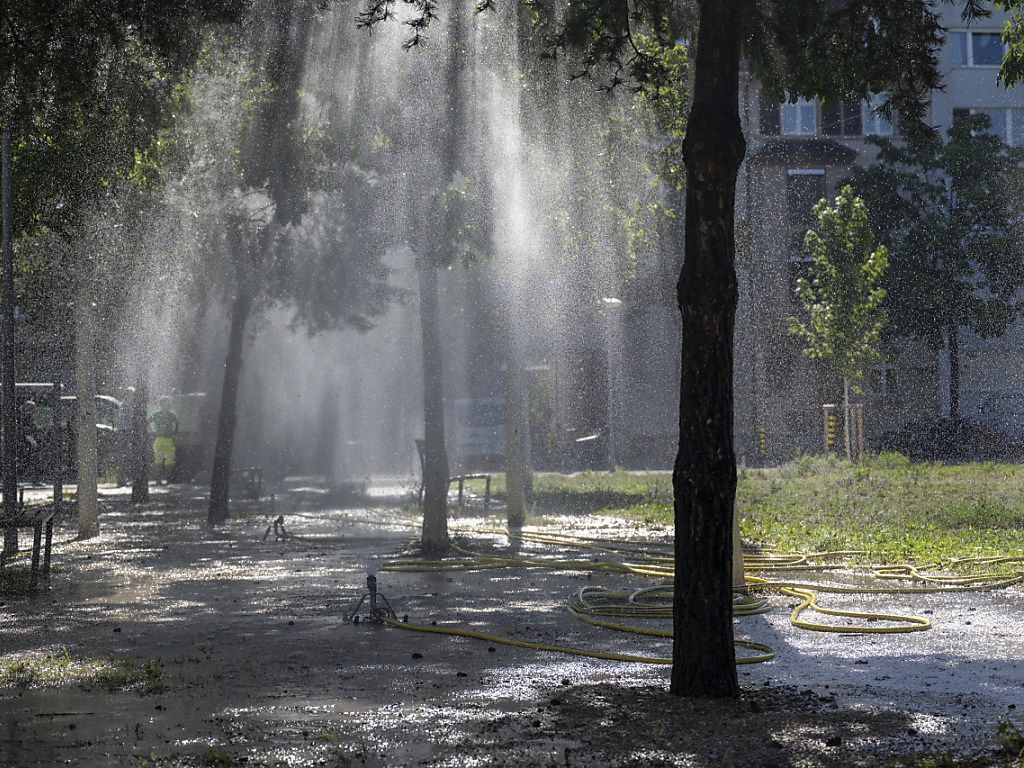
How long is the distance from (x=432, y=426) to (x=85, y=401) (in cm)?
558

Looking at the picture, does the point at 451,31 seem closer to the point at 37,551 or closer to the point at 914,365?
the point at 37,551

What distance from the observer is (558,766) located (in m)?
4.61

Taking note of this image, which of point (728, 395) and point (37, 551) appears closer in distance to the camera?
point (728, 395)

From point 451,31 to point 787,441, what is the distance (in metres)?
28.2

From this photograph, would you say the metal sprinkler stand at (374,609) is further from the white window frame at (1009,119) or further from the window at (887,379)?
the white window frame at (1009,119)

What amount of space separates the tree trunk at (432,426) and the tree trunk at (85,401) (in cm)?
506

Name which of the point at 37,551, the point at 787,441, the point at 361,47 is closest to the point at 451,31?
the point at 361,47

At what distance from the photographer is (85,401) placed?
16781 millimetres

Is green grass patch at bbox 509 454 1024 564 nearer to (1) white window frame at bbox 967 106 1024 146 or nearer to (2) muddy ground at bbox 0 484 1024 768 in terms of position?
(2) muddy ground at bbox 0 484 1024 768

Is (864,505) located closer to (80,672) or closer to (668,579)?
(668,579)

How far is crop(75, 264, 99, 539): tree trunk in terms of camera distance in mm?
16281

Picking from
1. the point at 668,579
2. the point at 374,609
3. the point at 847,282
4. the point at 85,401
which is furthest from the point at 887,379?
the point at 374,609

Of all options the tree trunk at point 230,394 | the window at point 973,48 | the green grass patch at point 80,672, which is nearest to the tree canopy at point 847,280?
the tree trunk at point 230,394

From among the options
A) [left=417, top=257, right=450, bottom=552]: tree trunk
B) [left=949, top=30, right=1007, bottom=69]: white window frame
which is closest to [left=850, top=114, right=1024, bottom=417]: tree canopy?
[left=949, top=30, right=1007, bottom=69]: white window frame
